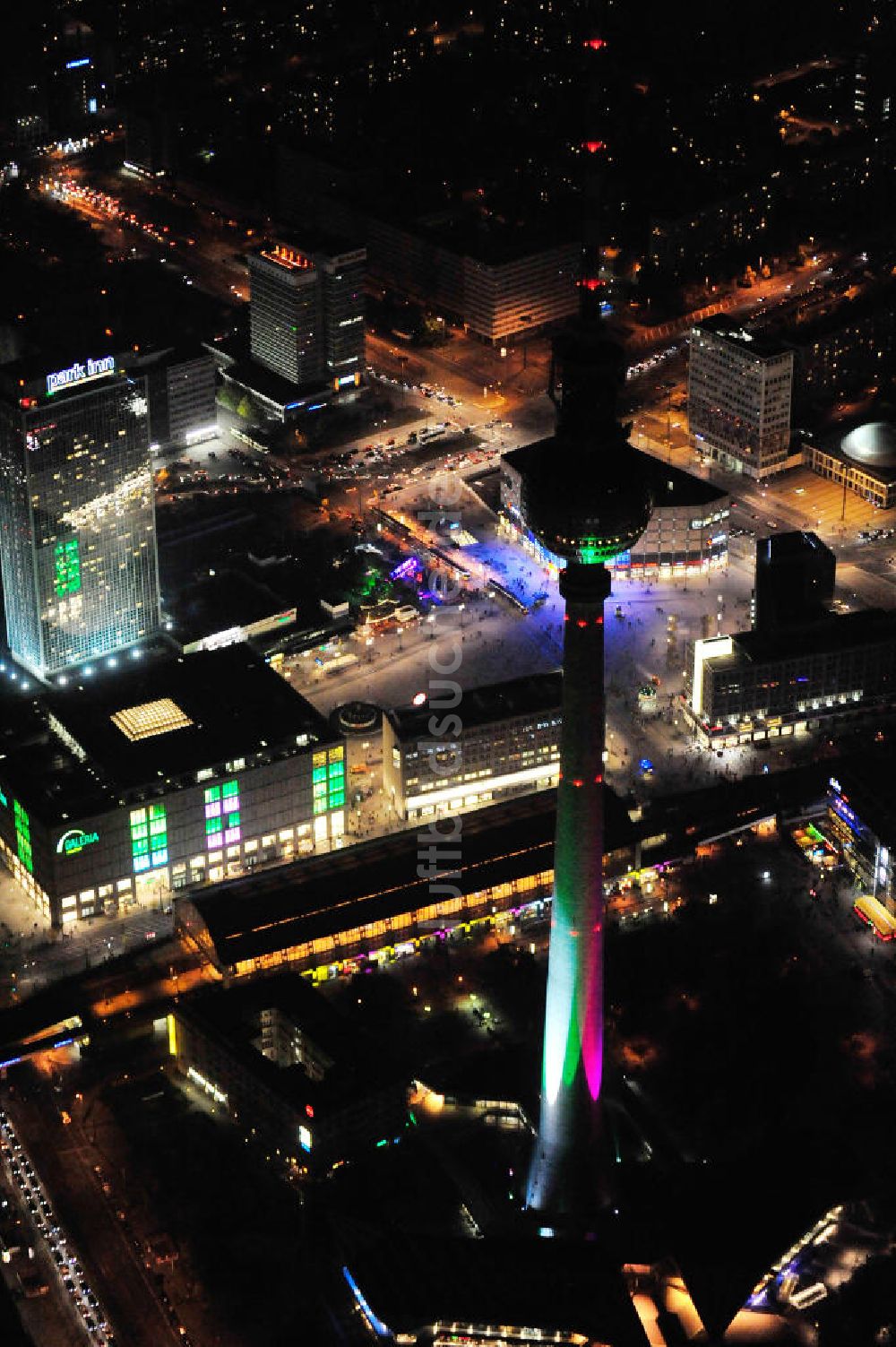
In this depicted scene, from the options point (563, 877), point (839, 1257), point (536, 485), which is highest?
point (536, 485)

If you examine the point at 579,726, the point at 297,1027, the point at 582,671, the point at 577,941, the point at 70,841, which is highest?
the point at 582,671

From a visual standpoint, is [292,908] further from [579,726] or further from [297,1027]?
[579,726]

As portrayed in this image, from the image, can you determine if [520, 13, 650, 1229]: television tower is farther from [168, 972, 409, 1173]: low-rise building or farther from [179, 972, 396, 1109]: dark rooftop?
[179, 972, 396, 1109]: dark rooftop

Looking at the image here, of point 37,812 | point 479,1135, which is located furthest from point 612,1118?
point 37,812

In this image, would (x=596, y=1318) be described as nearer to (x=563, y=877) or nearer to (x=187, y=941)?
(x=563, y=877)

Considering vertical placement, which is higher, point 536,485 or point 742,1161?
point 536,485

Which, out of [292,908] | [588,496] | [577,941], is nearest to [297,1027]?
Answer: [292,908]
